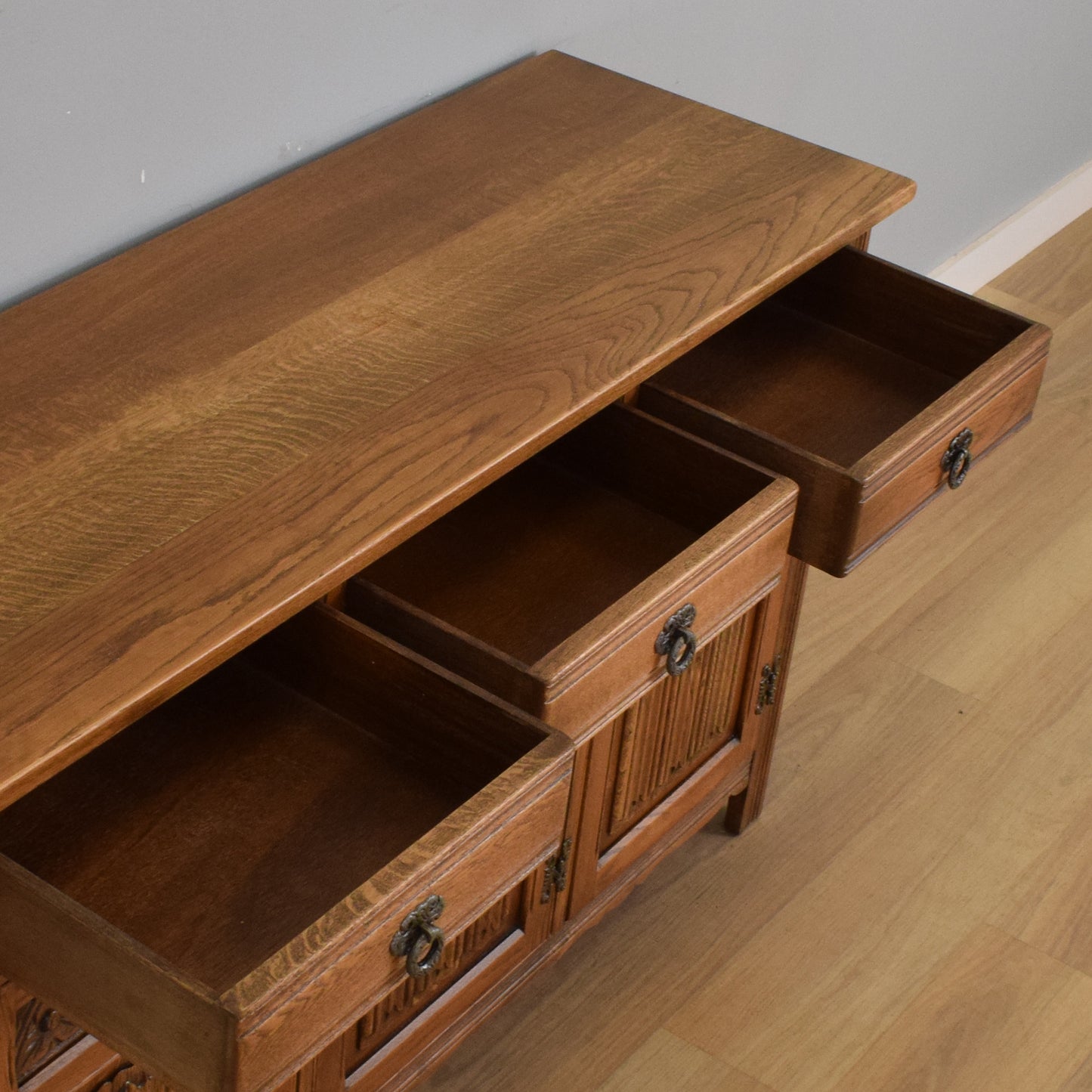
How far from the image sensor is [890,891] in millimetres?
1683

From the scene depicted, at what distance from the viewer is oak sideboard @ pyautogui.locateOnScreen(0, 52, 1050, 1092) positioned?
0.92 m

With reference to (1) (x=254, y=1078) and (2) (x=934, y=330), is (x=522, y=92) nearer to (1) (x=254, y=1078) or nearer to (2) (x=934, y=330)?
(2) (x=934, y=330)

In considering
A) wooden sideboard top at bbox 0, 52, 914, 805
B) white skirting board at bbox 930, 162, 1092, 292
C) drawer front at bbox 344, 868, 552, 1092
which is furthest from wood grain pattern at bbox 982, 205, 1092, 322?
drawer front at bbox 344, 868, 552, 1092

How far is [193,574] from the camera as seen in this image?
37.9 inches

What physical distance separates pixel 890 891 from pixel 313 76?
0.97 m

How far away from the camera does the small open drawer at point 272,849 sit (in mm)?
858

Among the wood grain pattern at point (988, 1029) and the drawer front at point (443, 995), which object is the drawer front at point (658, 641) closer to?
the drawer front at point (443, 995)

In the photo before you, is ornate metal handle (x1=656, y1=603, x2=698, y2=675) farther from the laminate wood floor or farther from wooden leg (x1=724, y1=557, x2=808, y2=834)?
the laminate wood floor

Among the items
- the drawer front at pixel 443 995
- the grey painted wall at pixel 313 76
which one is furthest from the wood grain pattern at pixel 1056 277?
the drawer front at pixel 443 995

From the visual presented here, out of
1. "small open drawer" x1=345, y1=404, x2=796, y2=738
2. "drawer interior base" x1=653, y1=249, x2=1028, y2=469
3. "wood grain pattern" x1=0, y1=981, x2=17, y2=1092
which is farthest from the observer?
"drawer interior base" x1=653, y1=249, x2=1028, y2=469

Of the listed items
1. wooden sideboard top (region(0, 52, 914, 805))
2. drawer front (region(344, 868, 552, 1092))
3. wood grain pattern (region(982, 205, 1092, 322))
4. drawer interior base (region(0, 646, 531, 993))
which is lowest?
wood grain pattern (region(982, 205, 1092, 322))

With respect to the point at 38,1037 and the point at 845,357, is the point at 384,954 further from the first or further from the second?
the point at 845,357

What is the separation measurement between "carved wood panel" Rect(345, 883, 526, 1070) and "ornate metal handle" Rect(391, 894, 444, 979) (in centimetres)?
21

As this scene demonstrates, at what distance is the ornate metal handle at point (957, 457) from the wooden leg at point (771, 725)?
158 millimetres
